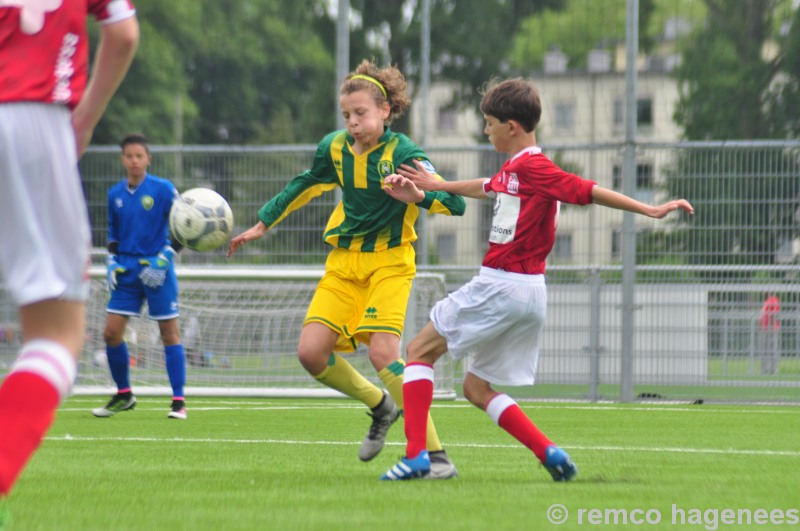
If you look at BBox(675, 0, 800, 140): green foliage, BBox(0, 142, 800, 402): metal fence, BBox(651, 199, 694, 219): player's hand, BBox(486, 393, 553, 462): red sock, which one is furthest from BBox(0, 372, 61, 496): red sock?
BBox(675, 0, 800, 140): green foliage

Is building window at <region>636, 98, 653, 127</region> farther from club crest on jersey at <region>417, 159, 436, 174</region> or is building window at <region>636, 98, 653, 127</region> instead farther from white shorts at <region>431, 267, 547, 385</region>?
white shorts at <region>431, 267, 547, 385</region>

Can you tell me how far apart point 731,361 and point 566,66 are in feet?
12.8

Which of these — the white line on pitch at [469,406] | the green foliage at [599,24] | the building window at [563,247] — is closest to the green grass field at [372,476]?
the white line on pitch at [469,406]

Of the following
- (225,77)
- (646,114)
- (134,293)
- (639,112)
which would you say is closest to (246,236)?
(134,293)

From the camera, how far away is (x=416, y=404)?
5.55 meters

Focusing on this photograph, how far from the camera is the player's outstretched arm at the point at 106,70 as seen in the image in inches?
142

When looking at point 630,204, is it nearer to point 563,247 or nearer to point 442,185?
point 442,185

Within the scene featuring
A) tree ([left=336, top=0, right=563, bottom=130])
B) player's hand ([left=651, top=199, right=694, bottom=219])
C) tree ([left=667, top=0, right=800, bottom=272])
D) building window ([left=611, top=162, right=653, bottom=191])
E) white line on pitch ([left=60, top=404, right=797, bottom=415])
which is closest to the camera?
player's hand ([left=651, top=199, right=694, bottom=219])

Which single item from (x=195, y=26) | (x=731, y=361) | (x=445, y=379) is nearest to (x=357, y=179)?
(x=445, y=379)

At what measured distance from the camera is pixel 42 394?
333 cm

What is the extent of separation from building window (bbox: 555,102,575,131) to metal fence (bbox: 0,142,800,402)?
59.7 inches

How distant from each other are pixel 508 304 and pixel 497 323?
0.10 m

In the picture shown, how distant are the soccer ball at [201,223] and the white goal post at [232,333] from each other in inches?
181

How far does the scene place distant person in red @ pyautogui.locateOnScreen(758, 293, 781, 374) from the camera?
11523mm
